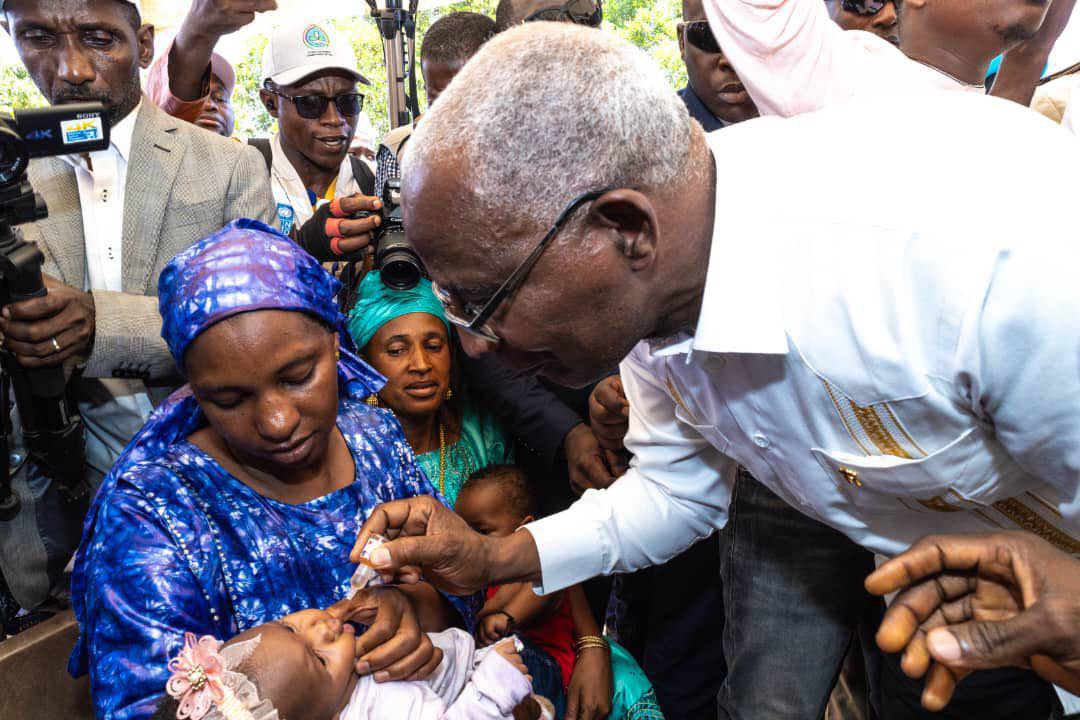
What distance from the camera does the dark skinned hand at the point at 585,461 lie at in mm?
2674

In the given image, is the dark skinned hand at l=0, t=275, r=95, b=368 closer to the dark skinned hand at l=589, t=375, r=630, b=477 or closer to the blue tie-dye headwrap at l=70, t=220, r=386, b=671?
the blue tie-dye headwrap at l=70, t=220, r=386, b=671

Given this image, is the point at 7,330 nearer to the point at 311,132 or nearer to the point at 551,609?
the point at 551,609

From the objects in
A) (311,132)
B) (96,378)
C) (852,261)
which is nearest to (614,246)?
(852,261)

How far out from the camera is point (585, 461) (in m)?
2.71

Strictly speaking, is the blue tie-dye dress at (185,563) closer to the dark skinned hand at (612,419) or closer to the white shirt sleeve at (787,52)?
the dark skinned hand at (612,419)

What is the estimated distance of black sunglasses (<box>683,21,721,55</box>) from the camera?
2881 millimetres

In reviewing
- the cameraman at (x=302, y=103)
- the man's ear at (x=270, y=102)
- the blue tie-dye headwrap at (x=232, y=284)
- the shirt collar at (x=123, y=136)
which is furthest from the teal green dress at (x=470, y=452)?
the man's ear at (x=270, y=102)

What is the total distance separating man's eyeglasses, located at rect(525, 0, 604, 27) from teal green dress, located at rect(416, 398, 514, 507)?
1540 millimetres

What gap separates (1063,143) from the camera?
1.30 metres

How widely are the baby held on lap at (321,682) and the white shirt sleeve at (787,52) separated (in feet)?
5.54

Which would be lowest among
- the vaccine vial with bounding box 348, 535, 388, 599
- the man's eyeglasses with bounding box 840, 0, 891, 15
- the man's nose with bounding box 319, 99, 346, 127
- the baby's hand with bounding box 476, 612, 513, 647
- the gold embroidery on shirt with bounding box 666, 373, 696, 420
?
the baby's hand with bounding box 476, 612, 513, 647

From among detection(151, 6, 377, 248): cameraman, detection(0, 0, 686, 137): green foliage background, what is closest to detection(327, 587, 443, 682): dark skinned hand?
detection(151, 6, 377, 248): cameraman

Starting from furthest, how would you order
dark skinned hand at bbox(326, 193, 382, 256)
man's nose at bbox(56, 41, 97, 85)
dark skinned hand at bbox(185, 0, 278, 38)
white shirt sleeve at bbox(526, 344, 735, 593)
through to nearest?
dark skinned hand at bbox(185, 0, 278, 38), dark skinned hand at bbox(326, 193, 382, 256), man's nose at bbox(56, 41, 97, 85), white shirt sleeve at bbox(526, 344, 735, 593)

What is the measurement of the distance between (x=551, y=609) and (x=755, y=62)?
173 centimetres
